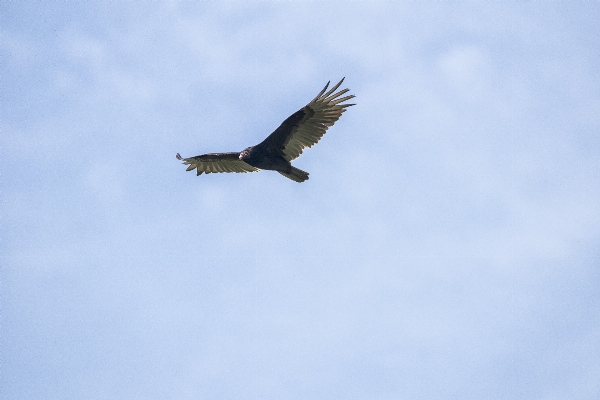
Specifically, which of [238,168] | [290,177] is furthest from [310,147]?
[238,168]

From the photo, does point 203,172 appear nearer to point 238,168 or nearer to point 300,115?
point 238,168

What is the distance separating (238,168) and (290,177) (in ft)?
7.14

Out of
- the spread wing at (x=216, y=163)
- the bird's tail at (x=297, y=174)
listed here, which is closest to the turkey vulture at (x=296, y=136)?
the bird's tail at (x=297, y=174)

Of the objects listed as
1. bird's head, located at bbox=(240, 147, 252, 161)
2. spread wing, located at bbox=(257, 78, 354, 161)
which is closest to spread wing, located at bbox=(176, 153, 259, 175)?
bird's head, located at bbox=(240, 147, 252, 161)

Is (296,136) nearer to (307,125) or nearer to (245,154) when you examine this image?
(307,125)

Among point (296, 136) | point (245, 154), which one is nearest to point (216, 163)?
point (245, 154)

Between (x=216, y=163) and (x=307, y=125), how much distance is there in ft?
10.1

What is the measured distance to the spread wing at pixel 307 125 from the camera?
20.6 m

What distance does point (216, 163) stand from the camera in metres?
22.6

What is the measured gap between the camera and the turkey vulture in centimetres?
2062

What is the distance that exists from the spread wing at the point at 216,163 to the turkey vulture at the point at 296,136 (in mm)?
912

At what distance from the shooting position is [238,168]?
74.3ft

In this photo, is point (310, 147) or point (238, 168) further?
point (238, 168)

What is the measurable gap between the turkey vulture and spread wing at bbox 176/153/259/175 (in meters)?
0.91
